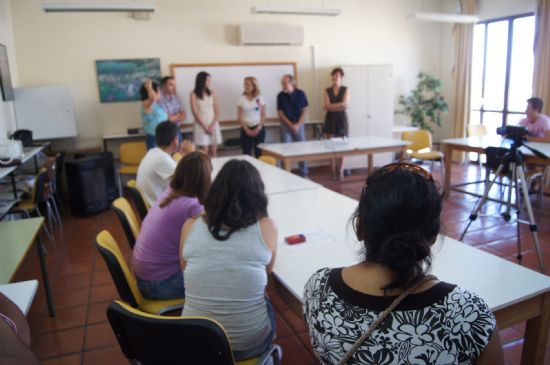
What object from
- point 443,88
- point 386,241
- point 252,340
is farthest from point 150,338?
point 443,88

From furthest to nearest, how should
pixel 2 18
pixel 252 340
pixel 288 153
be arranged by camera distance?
pixel 2 18
pixel 288 153
pixel 252 340

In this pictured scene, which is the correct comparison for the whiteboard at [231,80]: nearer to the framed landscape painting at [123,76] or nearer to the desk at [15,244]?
the framed landscape painting at [123,76]

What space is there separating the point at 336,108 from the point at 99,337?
16.0 feet

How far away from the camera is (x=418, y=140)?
5910 mm

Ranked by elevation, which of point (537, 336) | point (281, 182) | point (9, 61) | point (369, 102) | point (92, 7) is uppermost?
point (92, 7)

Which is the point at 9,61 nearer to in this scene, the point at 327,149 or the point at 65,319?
the point at 65,319

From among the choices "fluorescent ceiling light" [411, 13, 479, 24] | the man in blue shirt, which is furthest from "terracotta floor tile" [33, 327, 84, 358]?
"fluorescent ceiling light" [411, 13, 479, 24]

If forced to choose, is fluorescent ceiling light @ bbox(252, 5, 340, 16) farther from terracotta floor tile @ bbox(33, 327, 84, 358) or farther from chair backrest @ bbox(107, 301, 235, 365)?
chair backrest @ bbox(107, 301, 235, 365)

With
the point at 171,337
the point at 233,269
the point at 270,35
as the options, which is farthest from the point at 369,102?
the point at 171,337

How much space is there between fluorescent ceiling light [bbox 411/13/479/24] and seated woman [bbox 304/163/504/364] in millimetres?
5944

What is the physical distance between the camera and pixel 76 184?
199 inches

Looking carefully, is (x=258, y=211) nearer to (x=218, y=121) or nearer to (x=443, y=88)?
(x=218, y=121)

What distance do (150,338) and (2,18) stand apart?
551cm

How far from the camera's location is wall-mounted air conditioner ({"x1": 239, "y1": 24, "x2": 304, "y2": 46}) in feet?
21.3
